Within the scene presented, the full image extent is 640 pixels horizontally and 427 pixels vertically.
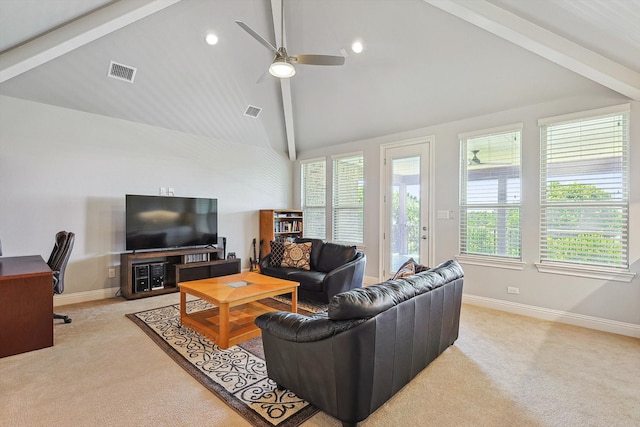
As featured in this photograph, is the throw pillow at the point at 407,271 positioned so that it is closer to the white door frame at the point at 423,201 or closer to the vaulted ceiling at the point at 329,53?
the white door frame at the point at 423,201

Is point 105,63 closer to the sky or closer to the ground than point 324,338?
closer to the sky

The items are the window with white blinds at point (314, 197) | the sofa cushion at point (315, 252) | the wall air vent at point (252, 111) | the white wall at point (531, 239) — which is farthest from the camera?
the window with white blinds at point (314, 197)

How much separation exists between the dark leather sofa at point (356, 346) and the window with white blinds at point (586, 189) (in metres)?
2.45

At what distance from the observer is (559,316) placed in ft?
12.2

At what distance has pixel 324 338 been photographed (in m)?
1.80

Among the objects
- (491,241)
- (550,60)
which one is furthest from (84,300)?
(550,60)

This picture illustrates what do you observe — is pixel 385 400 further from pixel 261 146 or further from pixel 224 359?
pixel 261 146

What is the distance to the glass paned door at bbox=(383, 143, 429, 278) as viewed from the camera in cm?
495

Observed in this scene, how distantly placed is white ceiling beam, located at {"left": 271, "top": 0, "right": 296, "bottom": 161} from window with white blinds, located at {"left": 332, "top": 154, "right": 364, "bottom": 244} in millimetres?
1064

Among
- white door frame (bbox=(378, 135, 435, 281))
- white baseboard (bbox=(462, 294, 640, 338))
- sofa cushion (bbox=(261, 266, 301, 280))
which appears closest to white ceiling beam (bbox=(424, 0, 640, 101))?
white door frame (bbox=(378, 135, 435, 281))

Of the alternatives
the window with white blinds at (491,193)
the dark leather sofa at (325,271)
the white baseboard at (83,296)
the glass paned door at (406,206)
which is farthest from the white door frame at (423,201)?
the white baseboard at (83,296)

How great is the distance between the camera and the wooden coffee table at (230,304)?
2881 millimetres

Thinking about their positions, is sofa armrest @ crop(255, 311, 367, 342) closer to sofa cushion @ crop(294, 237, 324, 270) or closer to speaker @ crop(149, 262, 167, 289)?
sofa cushion @ crop(294, 237, 324, 270)

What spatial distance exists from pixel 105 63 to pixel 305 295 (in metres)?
3.99
